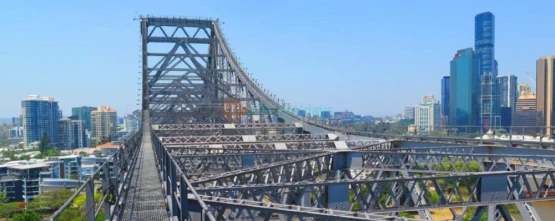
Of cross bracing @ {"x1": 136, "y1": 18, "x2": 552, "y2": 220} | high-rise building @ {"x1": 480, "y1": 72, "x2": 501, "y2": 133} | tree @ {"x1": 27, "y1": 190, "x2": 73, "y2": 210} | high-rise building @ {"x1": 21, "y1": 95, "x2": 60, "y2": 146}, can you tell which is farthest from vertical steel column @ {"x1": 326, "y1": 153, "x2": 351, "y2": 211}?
high-rise building @ {"x1": 21, "y1": 95, "x2": 60, "y2": 146}

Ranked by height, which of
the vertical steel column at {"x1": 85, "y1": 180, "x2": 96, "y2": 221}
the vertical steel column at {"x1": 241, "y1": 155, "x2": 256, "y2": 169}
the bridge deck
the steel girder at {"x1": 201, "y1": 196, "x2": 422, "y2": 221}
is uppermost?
the vertical steel column at {"x1": 85, "y1": 180, "x2": 96, "y2": 221}

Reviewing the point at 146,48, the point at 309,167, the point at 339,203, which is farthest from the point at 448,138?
the point at 146,48

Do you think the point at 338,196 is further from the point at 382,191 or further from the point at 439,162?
the point at 439,162

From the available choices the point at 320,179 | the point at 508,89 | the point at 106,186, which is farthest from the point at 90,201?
the point at 508,89

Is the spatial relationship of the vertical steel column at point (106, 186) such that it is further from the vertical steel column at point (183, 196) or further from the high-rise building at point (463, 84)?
the high-rise building at point (463, 84)

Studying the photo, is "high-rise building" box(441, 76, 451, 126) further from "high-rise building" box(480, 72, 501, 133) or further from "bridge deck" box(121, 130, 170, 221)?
"bridge deck" box(121, 130, 170, 221)

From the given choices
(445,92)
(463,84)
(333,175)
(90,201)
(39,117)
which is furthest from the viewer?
(445,92)
